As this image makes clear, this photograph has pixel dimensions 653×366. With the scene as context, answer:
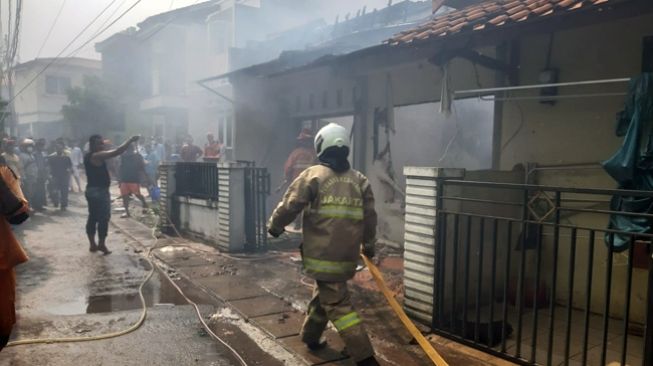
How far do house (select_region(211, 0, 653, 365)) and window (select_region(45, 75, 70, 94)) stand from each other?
112ft

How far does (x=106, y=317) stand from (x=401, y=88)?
18.2 feet

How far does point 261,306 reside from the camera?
4.91 metres

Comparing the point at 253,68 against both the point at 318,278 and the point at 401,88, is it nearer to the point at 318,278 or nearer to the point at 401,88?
the point at 401,88

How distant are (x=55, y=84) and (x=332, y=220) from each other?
37688 millimetres

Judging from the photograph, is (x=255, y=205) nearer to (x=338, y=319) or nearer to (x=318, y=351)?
(x=318, y=351)

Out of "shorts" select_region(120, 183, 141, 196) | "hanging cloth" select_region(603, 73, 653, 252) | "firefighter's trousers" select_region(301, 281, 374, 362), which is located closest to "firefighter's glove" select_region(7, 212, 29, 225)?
"firefighter's trousers" select_region(301, 281, 374, 362)

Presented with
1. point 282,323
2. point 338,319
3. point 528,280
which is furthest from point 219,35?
point 338,319

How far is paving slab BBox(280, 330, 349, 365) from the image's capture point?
3.67 m

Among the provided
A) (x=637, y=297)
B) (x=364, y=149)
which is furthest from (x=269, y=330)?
(x=364, y=149)

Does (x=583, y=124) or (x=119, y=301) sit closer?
(x=583, y=124)

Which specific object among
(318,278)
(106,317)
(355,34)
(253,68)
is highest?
(355,34)

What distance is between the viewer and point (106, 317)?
4570 mm

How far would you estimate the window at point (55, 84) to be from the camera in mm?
33875

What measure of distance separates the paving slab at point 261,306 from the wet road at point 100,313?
0.35 metres
